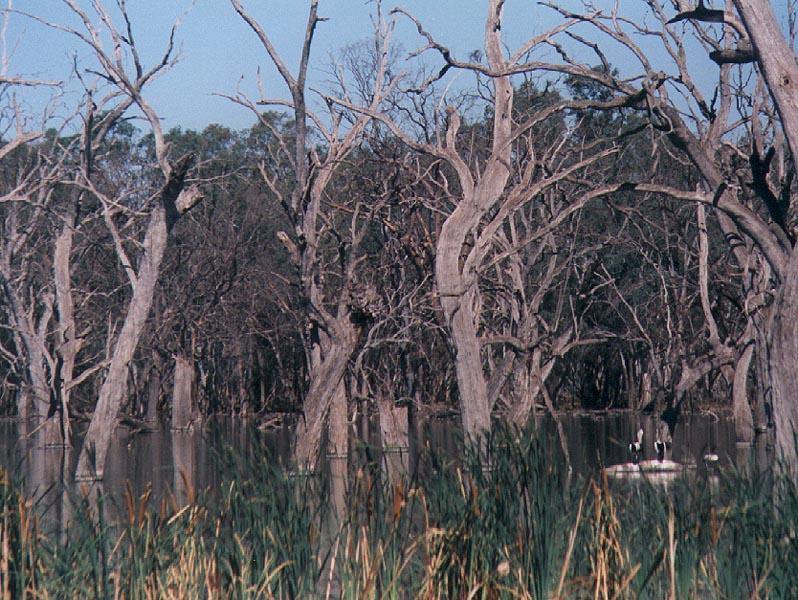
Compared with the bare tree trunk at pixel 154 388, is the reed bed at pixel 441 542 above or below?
below

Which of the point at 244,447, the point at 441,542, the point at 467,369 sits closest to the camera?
the point at 441,542

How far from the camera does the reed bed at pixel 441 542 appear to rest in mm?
6203

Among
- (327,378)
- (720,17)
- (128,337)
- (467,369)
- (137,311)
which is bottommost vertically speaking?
(467,369)

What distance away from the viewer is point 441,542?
256 inches

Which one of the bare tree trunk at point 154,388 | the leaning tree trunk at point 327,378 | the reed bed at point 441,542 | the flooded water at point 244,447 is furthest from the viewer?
the bare tree trunk at point 154,388

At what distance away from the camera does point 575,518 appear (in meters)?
6.95

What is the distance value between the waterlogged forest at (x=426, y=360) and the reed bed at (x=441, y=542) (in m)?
0.02

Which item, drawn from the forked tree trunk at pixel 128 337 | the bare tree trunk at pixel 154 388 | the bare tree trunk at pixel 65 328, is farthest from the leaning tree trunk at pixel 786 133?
the bare tree trunk at pixel 154 388

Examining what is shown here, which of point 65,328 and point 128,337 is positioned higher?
point 65,328

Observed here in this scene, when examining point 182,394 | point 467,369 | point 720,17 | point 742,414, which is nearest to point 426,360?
point 182,394

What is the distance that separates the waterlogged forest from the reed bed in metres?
0.02

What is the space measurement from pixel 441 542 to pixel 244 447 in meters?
1.71

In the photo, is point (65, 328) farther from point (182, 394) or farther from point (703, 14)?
point (703, 14)

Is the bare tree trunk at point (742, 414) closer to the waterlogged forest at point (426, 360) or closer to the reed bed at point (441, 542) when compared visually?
the waterlogged forest at point (426, 360)
